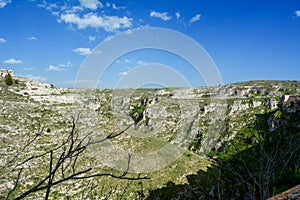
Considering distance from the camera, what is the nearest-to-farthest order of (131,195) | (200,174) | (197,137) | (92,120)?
(131,195)
(200,174)
(92,120)
(197,137)

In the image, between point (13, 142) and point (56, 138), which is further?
point (56, 138)

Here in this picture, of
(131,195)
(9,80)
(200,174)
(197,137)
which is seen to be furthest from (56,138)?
(197,137)

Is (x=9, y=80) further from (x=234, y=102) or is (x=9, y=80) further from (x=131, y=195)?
(x=234, y=102)

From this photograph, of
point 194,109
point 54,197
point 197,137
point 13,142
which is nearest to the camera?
point 54,197

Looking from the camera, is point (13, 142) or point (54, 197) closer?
point (54, 197)

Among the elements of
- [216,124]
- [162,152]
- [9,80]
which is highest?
[9,80]

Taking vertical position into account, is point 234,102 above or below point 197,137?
above

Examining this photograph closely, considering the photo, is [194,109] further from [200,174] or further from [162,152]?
[200,174]

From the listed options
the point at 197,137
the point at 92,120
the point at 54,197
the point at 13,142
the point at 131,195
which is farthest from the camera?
the point at 197,137

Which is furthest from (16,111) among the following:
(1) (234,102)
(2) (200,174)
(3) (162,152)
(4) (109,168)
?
(1) (234,102)
